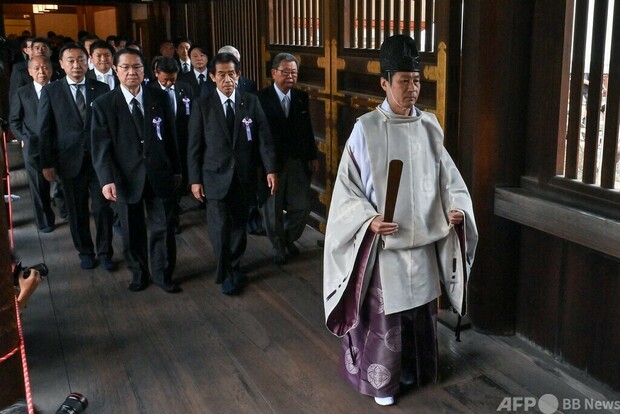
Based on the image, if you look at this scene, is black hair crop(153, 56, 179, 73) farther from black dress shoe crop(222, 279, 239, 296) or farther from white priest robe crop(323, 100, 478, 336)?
white priest robe crop(323, 100, 478, 336)

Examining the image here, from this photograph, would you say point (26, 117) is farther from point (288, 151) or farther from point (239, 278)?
point (239, 278)

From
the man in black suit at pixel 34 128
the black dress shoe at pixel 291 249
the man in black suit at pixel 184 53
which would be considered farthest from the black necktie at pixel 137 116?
the man in black suit at pixel 184 53

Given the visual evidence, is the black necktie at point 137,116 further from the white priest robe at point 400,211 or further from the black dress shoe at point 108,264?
the white priest robe at point 400,211

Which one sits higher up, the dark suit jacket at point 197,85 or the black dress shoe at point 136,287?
the dark suit jacket at point 197,85

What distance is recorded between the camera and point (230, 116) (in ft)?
14.4

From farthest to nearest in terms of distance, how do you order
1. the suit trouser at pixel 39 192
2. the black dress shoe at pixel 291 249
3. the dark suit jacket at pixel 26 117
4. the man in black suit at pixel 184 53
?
the man in black suit at pixel 184 53 < the suit trouser at pixel 39 192 < the dark suit jacket at pixel 26 117 < the black dress shoe at pixel 291 249

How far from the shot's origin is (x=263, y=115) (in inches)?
178

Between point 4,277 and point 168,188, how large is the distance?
3120 millimetres

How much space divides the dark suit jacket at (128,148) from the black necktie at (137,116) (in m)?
0.02

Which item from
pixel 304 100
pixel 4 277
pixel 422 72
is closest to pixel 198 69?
pixel 304 100

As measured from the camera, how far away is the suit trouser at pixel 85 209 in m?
5.02

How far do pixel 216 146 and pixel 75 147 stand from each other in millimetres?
1341

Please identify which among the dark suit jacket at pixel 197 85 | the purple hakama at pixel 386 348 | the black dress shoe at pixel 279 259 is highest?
the dark suit jacket at pixel 197 85

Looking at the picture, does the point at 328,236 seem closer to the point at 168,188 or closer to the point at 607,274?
the point at 607,274
